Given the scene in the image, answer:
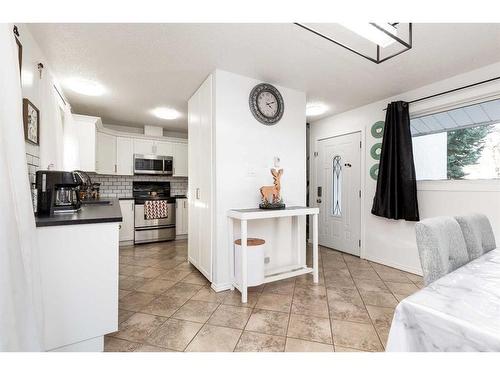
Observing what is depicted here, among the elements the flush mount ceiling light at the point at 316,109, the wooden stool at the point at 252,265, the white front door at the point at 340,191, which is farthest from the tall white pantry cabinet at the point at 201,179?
the white front door at the point at 340,191

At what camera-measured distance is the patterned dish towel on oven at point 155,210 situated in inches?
176

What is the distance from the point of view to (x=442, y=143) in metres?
2.89

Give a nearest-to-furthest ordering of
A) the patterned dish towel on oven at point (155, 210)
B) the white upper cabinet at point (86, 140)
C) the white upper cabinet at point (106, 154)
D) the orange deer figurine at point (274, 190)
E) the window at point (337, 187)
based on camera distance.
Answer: the orange deer figurine at point (274, 190), the white upper cabinet at point (86, 140), the window at point (337, 187), the white upper cabinet at point (106, 154), the patterned dish towel on oven at point (155, 210)

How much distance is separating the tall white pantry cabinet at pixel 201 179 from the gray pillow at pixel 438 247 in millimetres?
1936

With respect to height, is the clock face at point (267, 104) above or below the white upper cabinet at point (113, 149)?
above

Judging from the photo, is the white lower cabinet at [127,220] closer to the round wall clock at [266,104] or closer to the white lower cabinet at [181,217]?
the white lower cabinet at [181,217]

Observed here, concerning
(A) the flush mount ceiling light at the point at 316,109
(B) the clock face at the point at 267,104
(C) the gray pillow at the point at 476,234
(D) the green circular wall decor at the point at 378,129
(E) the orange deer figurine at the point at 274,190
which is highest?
(A) the flush mount ceiling light at the point at 316,109

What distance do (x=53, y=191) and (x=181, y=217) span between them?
3.21m

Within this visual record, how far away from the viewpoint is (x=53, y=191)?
1730 mm

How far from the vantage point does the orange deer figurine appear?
2.62 meters

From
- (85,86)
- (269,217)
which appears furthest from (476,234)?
(85,86)
